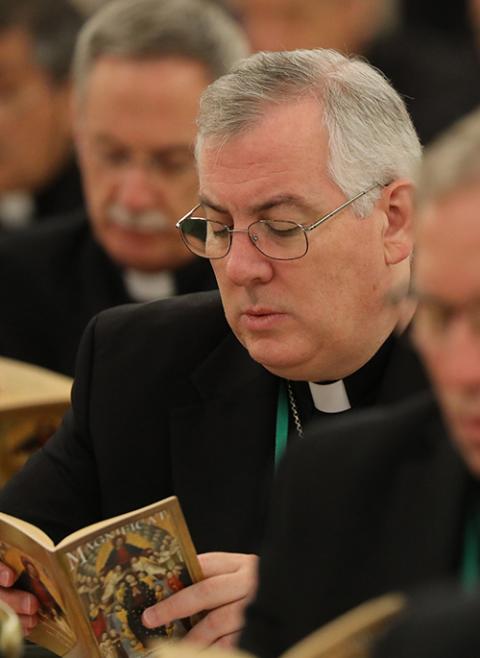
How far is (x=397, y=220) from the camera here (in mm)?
3494

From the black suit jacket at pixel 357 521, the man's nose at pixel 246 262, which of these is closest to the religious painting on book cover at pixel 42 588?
the black suit jacket at pixel 357 521

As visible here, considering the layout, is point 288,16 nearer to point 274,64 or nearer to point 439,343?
point 274,64

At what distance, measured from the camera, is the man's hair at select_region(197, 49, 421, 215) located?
3.41m

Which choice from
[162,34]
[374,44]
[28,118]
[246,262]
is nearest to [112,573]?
[246,262]

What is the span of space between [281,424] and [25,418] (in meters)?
0.78

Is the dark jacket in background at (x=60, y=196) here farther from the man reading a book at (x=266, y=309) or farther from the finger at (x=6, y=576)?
the finger at (x=6, y=576)

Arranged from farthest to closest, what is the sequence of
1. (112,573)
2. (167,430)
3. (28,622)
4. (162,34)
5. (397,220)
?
(162,34)
(167,430)
(397,220)
(28,622)
(112,573)

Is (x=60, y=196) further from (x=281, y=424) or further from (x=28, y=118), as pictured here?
(x=281, y=424)

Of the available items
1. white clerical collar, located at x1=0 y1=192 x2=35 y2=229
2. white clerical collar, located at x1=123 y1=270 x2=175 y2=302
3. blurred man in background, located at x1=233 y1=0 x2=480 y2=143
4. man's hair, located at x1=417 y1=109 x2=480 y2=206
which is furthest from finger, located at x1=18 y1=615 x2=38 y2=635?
blurred man in background, located at x1=233 y1=0 x2=480 y2=143

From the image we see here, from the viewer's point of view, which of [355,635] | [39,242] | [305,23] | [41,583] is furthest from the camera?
[305,23]

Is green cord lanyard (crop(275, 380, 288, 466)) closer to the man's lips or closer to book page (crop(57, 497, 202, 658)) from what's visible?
the man's lips

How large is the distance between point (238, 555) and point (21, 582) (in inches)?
16.6

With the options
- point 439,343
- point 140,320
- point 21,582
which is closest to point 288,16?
point 140,320

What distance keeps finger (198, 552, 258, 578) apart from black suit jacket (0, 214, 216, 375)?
2.21 meters
